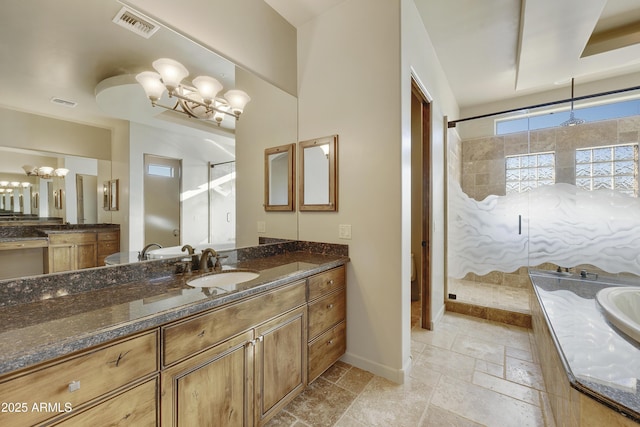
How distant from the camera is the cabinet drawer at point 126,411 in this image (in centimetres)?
82

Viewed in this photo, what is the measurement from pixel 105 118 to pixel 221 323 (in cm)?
118

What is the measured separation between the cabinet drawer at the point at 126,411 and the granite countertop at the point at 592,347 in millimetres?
1616

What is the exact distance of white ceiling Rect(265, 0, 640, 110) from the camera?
83.4 inches

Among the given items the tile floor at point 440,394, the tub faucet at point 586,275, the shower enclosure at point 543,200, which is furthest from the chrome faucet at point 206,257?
the tub faucet at point 586,275

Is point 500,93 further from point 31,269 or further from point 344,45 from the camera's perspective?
point 31,269

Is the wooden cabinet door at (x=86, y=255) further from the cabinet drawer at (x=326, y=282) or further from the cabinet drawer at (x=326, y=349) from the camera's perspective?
the cabinet drawer at (x=326, y=349)

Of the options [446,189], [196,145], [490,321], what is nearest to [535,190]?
[446,189]

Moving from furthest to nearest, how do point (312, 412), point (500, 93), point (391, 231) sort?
point (500, 93), point (391, 231), point (312, 412)

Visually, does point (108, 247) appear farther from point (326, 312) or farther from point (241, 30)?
point (241, 30)

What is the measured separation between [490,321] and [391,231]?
2055 millimetres

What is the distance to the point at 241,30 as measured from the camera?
6.32 ft

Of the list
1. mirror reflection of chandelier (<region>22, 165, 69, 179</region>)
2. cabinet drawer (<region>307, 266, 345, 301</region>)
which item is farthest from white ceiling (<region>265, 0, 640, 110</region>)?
cabinet drawer (<region>307, 266, 345, 301</region>)

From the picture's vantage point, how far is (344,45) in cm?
211

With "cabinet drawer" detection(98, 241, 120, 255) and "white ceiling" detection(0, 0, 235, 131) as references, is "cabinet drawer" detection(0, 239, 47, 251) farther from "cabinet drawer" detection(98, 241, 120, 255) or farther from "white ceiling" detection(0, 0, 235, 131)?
"white ceiling" detection(0, 0, 235, 131)
